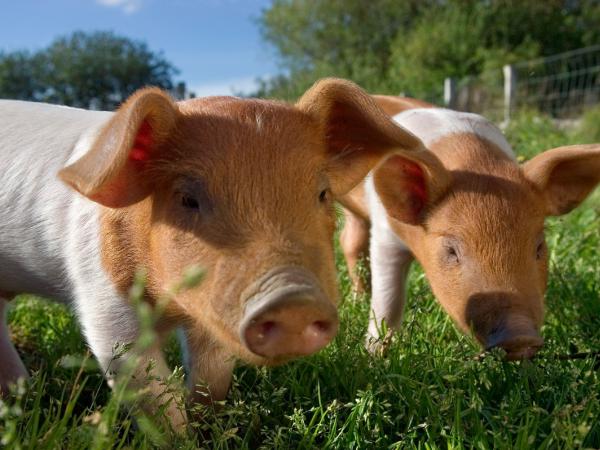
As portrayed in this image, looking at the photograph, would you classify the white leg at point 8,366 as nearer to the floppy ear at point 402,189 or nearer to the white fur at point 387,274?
the white fur at point 387,274

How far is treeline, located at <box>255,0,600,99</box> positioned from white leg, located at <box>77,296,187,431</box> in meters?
29.6

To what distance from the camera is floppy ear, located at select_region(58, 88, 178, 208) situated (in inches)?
71.6

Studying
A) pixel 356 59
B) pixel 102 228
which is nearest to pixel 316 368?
pixel 102 228

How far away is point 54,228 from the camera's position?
2.52m

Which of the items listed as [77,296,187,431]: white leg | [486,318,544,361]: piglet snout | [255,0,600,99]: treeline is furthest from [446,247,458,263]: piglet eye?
[255,0,600,99]: treeline

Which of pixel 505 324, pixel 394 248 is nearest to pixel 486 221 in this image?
pixel 505 324

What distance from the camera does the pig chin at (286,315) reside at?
1.65 meters

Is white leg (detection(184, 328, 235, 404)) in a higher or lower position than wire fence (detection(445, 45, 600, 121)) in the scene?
higher

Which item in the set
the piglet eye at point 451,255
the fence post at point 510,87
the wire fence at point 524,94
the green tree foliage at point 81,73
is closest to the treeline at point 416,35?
the green tree foliage at point 81,73

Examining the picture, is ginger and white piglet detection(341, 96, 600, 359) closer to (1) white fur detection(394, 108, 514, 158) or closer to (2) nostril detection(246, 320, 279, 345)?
(1) white fur detection(394, 108, 514, 158)

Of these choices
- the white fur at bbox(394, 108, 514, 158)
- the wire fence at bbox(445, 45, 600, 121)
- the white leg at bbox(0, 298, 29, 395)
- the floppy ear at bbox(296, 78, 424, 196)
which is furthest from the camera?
the wire fence at bbox(445, 45, 600, 121)

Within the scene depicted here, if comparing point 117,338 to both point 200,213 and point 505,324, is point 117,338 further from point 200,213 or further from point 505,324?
point 505,324

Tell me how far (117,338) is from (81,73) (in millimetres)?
38486

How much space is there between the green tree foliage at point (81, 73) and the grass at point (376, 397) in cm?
3406
